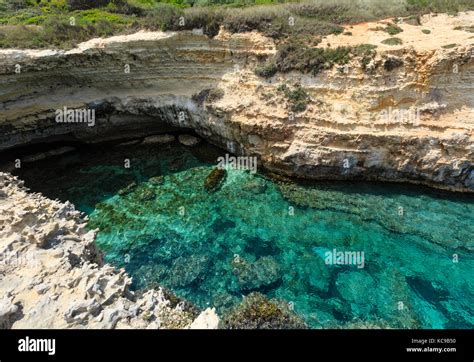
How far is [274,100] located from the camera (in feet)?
64.3

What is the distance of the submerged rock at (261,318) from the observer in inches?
441

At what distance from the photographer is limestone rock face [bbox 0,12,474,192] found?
17.6m

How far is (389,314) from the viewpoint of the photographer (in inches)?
513

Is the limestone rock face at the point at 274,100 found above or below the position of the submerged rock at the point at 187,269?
above

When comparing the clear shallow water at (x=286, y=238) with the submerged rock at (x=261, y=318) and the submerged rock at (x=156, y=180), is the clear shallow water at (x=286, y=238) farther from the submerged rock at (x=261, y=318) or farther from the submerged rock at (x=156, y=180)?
the submerged rock at (x=261, y=318)

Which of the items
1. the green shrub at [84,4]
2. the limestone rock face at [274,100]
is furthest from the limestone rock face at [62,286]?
the green shrub at [84,4]

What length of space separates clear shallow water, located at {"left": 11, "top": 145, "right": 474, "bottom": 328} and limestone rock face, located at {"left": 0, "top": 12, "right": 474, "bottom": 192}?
67.8 inches

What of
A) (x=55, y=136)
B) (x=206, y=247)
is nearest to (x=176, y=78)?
(x=55, y=136)

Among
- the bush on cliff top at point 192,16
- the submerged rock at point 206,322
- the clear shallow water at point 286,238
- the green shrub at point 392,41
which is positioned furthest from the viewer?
the bush on cliff top at point 192,16

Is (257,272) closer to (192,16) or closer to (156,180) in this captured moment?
(156,180)

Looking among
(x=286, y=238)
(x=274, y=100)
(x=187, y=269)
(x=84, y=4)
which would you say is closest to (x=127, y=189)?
(x=187, y=269)

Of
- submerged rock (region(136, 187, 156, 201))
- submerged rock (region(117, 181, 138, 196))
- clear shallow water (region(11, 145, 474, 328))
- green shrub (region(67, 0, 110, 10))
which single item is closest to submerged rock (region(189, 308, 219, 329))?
clear shallow water (region(11, 145, 474, 328))

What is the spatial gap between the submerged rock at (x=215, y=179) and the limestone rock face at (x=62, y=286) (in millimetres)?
7508
